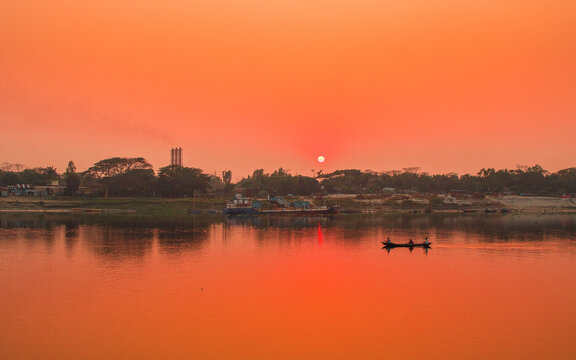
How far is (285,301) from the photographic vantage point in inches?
1339

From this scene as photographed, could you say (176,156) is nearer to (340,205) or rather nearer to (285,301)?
(340,205)

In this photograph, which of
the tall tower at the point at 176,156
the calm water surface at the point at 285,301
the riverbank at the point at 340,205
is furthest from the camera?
the tall tower at the point at 176,156

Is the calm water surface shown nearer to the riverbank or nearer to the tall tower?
the riverbank

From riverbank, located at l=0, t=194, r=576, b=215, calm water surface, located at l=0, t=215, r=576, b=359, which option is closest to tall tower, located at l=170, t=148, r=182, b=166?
riverbank, located at l=0, t=194, r=576, b=215

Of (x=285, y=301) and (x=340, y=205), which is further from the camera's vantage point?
(x=340, y=205)

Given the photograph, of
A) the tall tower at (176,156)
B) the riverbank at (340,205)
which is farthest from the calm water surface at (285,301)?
the tall tower at (176,156)

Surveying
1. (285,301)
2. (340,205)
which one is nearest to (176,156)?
(340,205)

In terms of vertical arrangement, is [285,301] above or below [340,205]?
below

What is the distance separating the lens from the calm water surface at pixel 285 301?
25453mm

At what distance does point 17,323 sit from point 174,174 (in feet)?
433

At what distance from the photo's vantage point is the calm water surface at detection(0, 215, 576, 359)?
25.5 m

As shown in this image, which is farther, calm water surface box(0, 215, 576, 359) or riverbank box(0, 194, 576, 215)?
riverbank box(0, 194, 576, 215)

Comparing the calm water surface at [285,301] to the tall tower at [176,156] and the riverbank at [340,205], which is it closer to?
the riverbank at [340,205]

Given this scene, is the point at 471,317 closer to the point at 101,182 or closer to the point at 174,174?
the point at 174,174
